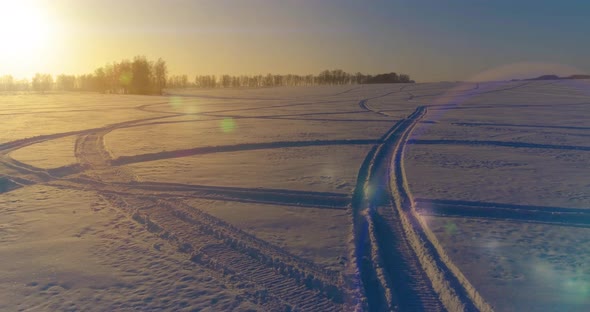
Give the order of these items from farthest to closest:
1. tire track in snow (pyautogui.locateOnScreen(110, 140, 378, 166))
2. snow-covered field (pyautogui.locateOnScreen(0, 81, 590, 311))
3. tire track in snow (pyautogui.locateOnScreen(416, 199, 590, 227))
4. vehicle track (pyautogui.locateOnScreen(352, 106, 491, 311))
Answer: tire track in snow (pyautogui.locateOnScreen(110, 140, 378, 166)) → tire track in snow (pyautogui.locateOnScreen(416, 199, 590, 227)) → snow-covered field (pyautogui.locateOnScreen(0, 81, 590, 311)) → vehicle track (pyautogui.locateOnScreen(352, 106, 491, 311))

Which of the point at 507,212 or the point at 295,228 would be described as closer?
the point at 295,228

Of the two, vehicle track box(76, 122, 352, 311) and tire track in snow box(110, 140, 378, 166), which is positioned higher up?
tire track in snow box(110, 140, 378, 166)

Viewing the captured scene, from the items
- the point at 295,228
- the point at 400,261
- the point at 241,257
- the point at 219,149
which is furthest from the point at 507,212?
the point at 219,149

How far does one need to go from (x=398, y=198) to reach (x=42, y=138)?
13684 mm

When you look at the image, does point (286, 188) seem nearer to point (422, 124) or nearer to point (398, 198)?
point (398, 198)

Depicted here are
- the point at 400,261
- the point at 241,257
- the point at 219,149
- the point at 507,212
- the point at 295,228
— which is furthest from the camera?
the point at 219,149

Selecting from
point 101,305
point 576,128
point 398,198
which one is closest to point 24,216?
point 101,305

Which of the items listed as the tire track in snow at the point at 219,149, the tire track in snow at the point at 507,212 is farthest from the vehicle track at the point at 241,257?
the tire track in snow at the point at 219,149

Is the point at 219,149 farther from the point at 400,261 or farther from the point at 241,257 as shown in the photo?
the point at 400,261

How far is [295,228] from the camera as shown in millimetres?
6020

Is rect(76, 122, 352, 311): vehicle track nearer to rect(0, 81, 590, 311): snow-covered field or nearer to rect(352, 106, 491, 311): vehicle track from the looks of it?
rect(0, 81, 590, 311): snow-covered field

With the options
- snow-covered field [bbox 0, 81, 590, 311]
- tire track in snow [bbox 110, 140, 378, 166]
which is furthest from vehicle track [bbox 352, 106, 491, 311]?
tire track in snow [bbox 110, 140, 378, 166]

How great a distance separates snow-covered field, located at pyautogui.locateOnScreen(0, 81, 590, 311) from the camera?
13.6 ft

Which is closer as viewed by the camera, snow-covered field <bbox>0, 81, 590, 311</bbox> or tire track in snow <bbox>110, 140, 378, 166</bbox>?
snow-covered field <bbox>0, 81, 590, 311</bbox>
